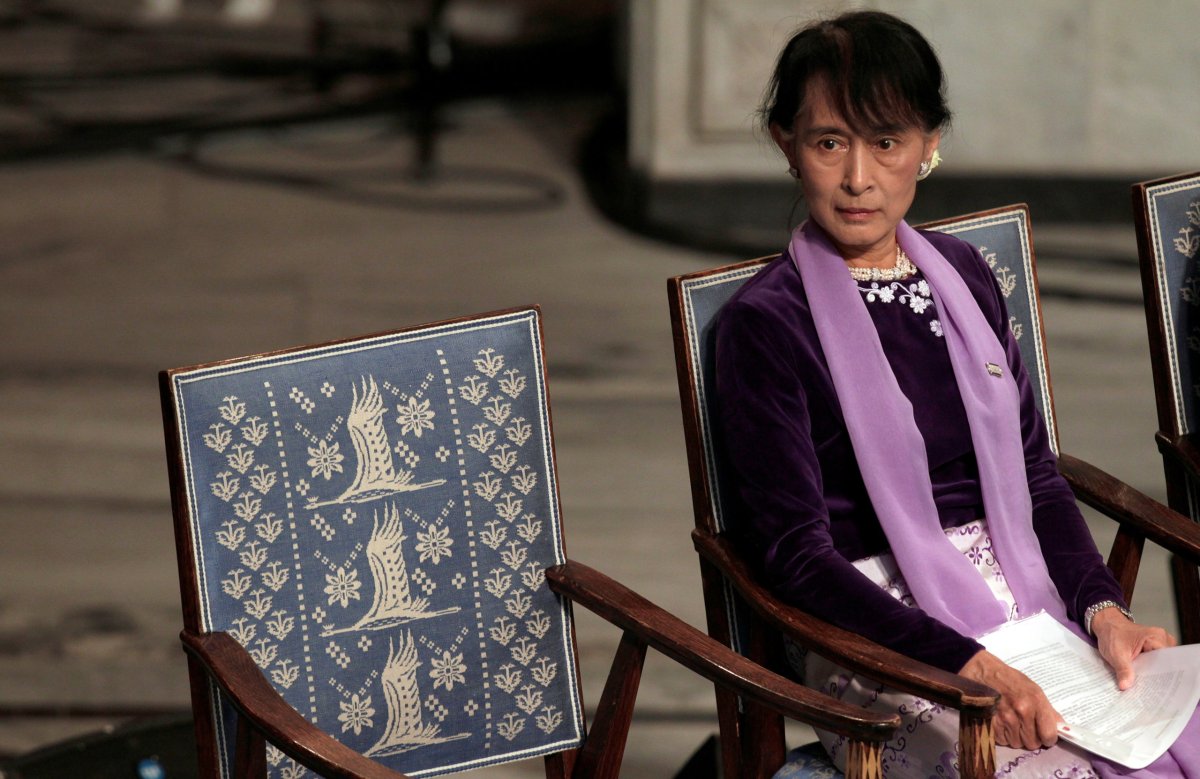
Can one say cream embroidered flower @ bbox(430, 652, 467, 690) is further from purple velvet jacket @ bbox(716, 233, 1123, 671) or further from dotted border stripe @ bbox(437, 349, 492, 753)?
purple velvet jacket @ bbox(716, 233, 1123, 671)

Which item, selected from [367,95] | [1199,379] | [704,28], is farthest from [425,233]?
[1199,379]

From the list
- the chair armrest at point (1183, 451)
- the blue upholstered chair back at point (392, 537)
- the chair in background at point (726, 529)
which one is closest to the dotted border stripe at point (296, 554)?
the blue upholstered chair back at point (392, 537)

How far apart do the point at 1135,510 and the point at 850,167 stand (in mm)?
561

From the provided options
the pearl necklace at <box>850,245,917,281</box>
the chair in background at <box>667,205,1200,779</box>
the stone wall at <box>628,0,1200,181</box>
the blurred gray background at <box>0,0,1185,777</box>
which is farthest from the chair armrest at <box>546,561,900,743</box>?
the stone wall at <box>628,0,1200,181</box>

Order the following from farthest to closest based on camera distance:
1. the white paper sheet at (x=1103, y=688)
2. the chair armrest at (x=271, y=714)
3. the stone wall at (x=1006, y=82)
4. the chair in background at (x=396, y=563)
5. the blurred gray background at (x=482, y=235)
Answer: the stone wall at (x=1006, y=82) < the blurred gray background at (x=482, y=235) < the chair in background at (x=396, y=563) < the white paper sheet at (x=1103, y=688) < the chair armrest at (x=271, y=714)

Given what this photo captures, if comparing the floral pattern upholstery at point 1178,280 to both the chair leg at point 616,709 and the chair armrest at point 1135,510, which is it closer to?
the chair armrest at point 1135,510

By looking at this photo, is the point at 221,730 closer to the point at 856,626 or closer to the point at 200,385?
the point at 200,385

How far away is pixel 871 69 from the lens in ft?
5.71

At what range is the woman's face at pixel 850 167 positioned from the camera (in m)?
1.77

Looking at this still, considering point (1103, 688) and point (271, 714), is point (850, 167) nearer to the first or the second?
point (1103, 688)

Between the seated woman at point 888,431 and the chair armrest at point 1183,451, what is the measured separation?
30 centimetres

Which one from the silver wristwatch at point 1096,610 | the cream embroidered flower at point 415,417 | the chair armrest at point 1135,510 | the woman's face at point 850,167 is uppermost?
the woman's face at point 850,167

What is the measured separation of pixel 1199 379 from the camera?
7.39 ft

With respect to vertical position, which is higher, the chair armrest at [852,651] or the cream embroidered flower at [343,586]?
the cream embroidered flower at [343,586]
